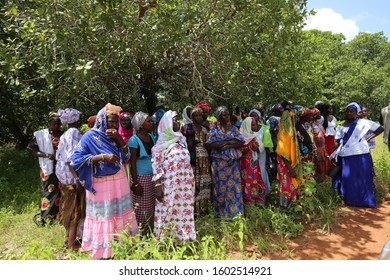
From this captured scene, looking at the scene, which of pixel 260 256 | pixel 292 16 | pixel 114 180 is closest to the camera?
pixel 114 180

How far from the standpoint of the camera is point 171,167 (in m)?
3.36

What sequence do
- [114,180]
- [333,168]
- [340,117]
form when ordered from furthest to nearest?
[340,117] → [333,168] → [114,180]

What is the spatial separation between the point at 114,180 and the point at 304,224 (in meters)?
2.90

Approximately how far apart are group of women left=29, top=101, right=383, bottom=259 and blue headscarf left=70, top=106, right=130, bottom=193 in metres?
0.01

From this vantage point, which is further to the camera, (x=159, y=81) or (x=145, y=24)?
(x=159, y=81)

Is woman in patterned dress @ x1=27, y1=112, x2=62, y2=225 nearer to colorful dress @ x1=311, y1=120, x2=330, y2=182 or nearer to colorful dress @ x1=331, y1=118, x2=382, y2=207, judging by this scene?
colorful dress @ x1=311, y1=120, x2=330, y2=182

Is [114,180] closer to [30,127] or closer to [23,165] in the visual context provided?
[23,165]

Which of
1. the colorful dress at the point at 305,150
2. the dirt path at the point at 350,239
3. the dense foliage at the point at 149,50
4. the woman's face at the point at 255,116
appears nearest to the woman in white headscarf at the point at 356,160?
the dirt path at the point at 350,239

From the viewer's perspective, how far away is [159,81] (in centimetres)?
720

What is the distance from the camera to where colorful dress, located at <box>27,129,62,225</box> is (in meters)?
4.14

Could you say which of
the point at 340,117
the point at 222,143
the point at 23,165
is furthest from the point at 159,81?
the point at 340,117

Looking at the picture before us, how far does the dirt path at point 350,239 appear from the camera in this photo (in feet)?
11.5

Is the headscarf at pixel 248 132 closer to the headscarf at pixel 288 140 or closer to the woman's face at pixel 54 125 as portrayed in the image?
the headscarf at pixel 288 140

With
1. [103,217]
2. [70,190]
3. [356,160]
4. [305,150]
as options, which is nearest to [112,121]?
[103,217]
